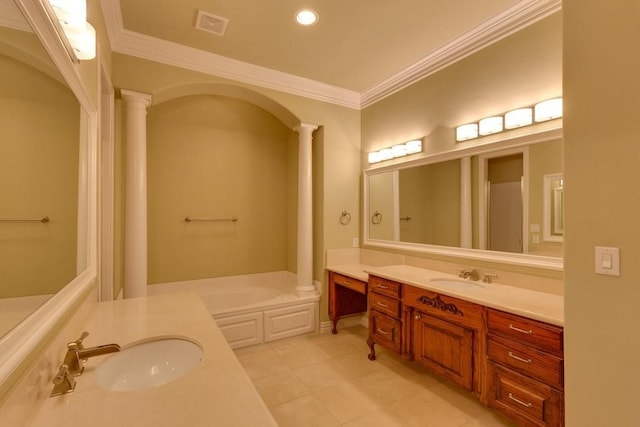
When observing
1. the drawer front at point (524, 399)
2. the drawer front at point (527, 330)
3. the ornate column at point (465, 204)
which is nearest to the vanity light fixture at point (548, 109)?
the ornate column at point (465, 204)

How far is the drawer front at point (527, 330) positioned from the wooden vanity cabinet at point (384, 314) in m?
0.73

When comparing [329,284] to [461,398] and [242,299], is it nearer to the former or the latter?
[242,299]

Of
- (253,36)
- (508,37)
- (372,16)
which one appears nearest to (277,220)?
(253,36)

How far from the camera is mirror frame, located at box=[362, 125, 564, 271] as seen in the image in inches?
74.5

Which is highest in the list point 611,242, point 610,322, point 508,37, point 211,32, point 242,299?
point 211,32

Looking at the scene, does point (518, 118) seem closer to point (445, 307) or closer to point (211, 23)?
point (445, 307)

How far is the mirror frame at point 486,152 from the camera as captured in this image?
6.21ft

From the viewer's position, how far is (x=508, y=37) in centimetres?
212

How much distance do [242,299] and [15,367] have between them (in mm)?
3024

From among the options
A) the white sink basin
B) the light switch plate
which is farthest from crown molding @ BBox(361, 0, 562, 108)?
the white sink basin

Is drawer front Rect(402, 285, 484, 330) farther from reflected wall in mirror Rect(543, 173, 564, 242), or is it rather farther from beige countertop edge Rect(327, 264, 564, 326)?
reflected wall in mirror Rect(543, 173, 564, 242)

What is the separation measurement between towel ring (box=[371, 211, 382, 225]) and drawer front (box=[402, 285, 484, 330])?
115 centimetres

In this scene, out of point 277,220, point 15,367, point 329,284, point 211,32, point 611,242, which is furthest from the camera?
point 277,220

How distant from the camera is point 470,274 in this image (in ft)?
7.55
